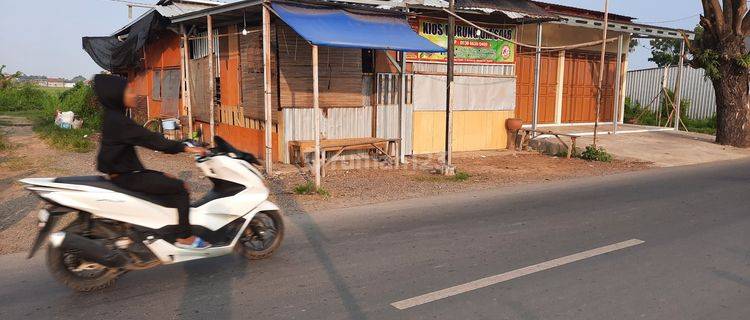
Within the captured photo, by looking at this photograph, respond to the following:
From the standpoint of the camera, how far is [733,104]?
15102 millimetres

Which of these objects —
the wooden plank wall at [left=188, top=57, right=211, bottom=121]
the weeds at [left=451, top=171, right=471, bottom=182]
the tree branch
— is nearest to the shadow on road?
the weeds at [left=451, top=171, right=471, bottom=182]

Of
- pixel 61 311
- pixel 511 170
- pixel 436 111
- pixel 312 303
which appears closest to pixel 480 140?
pixel 436 111

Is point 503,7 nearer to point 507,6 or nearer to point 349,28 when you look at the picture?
point 507,6

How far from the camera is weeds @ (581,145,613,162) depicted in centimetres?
1251

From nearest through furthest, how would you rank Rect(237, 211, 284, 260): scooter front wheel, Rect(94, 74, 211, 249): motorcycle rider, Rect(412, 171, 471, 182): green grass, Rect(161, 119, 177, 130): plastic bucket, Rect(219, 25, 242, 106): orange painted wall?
Rect(94, 74, 211, 249): motorcycle rider, Rect(237, 211, 284, 260): scooter front wheel, Rect(412, 171, 471, 182): green grass, Rect(219, 25, 242, 106): orange painted wall, Rect(161, 119, 177, 130): plastic bucket

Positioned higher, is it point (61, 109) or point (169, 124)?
point (61, 109)

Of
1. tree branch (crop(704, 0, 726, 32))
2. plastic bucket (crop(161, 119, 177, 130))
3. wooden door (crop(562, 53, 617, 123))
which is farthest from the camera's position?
wooden door (crop(562, 53, 617, 123))

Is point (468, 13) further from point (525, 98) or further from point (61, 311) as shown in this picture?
point (61, 311)

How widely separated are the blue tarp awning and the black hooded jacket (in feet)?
13.6

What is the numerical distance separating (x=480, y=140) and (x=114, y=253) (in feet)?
34.6

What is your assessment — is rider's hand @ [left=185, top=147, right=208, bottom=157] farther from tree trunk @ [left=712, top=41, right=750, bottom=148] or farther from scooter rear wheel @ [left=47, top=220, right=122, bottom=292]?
tree trunk @ [left=712, top=41, right=750, bottom=148]

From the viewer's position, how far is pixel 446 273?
4.74m

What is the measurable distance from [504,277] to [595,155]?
29.3ft

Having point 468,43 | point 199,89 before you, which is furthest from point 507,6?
point 199,89
